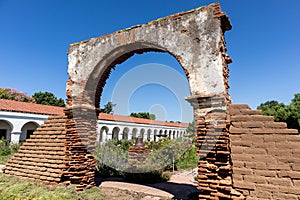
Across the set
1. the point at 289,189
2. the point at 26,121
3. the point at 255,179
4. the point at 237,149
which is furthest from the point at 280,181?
the point at 26,121

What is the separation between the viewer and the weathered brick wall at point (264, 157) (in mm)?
3709

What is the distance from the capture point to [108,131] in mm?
25828

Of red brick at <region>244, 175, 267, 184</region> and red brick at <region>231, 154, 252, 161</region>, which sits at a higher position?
red brick at <region>231, 154, 252, 161</region>

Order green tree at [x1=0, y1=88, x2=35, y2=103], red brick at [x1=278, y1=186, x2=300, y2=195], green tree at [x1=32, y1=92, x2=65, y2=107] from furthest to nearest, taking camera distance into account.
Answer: green tree at [x1=32, y1=92, x2=65, y2=107], green tree at [x1=0, y1=88, x2=35, y2=103], red brick at [x1=278, y1=186, x2=300, y2=195]

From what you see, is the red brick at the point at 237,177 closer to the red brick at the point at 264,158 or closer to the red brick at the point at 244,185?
the red brick at the point at 244,185

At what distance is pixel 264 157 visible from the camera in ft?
12.9

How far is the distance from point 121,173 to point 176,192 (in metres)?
3.03

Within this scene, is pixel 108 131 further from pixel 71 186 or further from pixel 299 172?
pixel 299 172

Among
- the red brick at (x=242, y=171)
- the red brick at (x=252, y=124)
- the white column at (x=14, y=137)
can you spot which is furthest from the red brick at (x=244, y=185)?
the white column at (x=14, y=137)

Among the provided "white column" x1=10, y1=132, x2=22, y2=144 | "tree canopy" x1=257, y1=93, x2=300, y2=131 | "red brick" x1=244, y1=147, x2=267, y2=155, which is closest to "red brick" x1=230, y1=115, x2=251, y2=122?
"red brick" x1=244, y1=147, x2=267, y2=155

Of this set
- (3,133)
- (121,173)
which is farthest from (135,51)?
(3,133)

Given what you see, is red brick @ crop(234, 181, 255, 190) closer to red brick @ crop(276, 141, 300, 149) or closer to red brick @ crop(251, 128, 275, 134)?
red brick @ crop(276, 141, 300, 149)

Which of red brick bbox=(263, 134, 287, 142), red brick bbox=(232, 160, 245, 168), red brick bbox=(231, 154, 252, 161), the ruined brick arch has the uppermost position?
the ruined brick arch

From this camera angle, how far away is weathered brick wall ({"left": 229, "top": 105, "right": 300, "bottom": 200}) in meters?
3.71
